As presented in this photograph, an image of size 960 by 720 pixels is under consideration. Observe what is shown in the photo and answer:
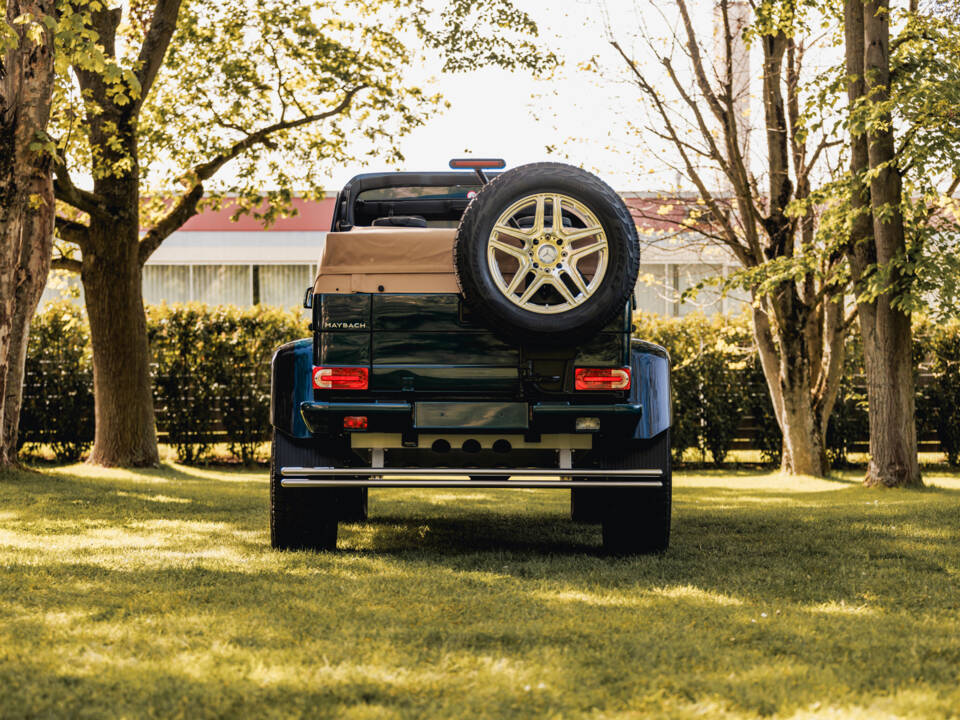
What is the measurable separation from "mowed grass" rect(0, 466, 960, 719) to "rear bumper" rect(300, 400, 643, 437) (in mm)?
758

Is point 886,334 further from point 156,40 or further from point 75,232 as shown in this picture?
point 75,232

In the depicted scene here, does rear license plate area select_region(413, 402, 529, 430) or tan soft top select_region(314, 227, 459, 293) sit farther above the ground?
tan soft top select_region(314, 227, 459, 293)

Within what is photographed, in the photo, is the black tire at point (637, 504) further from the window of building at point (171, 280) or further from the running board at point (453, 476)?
the window of building at point (171, 280)

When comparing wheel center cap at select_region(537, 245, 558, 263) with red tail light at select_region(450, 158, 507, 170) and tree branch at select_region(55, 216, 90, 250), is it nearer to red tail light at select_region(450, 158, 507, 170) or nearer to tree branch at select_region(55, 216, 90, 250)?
red tail light at select_region(450, 158, 507, 170)

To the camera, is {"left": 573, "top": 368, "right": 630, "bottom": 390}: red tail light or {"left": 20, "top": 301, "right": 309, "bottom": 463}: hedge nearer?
{"left": 573, "top": 368, "right": 630, "bottom": 390}: red tail light

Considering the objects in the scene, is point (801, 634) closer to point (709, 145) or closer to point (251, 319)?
point (709, 145)

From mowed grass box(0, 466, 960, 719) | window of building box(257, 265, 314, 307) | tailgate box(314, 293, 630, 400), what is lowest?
mowed grass box(0, 466, 960, 719)

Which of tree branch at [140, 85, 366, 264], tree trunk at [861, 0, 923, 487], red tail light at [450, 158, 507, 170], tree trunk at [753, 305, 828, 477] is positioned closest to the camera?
red tail light at [450, 158, 507, 170]

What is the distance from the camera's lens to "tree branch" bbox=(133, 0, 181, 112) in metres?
13.4

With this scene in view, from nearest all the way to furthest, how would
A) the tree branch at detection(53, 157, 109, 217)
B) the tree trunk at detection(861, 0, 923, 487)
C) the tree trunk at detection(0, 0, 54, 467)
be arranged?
the tree trunk at detection(0, 0, 54, 467)
the tree trunk at detection(861, 0, 923, 487)
the tree branch at detection(53, 157, 109, 217)

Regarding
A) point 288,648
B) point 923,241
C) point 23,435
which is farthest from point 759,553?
point 23,435

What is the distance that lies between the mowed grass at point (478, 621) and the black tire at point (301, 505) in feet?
0.47

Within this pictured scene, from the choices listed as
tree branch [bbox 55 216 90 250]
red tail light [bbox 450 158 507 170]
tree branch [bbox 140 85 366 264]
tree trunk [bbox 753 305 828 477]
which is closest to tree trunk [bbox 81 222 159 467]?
tree branch [bbox 55 216 90 250]

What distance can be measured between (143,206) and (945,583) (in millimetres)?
13242
